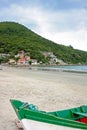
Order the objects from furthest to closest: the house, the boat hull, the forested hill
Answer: the forested hill
the house
the boat hull

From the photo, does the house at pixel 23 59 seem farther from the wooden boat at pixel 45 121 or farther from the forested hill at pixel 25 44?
the wooden boat at pixel 45 121

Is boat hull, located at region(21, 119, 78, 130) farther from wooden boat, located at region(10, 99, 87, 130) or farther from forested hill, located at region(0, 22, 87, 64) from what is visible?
forested hill, located at region(0, 22, 87, 64)

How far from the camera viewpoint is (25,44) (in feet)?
518

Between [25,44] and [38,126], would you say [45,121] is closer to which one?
[38,126]

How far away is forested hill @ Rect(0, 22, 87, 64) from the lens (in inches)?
6083

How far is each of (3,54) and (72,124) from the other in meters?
144

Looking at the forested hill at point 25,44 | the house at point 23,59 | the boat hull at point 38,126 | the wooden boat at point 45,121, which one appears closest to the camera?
the wooden boat at point 45,121

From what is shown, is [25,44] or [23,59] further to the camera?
Answer: [25,44]

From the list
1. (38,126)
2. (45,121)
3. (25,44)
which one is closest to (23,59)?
(25,44)

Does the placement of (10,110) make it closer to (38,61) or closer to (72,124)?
(72,124)

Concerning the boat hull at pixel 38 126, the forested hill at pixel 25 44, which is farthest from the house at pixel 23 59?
the boat hull at pixel 38 126

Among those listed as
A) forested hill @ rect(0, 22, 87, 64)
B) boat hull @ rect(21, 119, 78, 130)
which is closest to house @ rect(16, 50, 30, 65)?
forested hill @ rect(0, 22, 87, 64)

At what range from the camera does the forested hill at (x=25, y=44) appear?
507 ft

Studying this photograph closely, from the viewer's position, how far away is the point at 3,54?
489 feet
